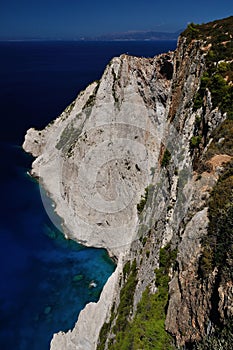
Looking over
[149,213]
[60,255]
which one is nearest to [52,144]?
[60,255]

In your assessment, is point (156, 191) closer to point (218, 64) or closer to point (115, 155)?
point (115, 155)

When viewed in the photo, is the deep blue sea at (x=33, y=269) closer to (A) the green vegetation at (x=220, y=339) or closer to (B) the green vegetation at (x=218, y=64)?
(A) the green vegetation at (x=220, y=339)

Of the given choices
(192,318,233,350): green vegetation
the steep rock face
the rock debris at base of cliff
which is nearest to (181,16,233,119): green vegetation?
the rock debris at base of cliff

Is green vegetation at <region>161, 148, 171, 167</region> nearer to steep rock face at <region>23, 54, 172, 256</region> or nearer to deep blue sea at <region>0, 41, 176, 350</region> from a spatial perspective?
steep rock face at <region>23, 54, 172, 256</region>

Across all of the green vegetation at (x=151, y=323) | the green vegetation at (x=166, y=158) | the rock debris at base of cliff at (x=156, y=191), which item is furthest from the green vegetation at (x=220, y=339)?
the green vegetation at (x=166, y=158)

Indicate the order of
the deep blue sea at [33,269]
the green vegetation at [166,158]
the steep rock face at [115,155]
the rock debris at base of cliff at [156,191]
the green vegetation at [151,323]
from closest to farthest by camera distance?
the rock debris at base of cliff at [156,191]
the green vegetation at [151,323]
the green vegetation at [166,158]
the deep blue sea at [33,269]
the steep rock face at [115,155]

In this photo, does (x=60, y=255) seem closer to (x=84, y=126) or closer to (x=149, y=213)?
(x=149, y=213)
